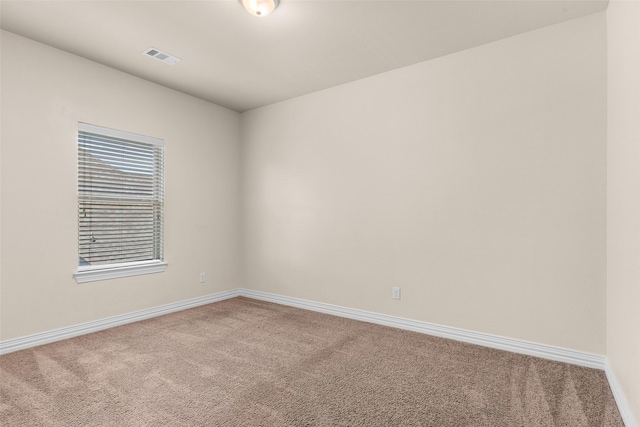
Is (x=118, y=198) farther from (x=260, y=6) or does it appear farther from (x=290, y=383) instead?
(x=290, y=383)

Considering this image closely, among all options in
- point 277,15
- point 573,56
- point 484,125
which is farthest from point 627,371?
point 277,15

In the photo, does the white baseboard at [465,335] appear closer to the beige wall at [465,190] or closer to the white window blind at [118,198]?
the beige wall at [465,190]

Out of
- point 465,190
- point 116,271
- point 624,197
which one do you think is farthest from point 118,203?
Answer: point 624,197

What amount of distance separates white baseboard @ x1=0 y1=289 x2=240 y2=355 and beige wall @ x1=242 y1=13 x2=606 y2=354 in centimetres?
107

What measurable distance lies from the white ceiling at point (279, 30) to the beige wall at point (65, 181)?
0.85ft

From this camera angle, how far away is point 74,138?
9.90 feet

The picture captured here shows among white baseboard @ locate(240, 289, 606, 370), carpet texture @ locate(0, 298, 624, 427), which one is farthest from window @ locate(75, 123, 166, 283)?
white baseboard @ locate(240, 289, 606, 370)

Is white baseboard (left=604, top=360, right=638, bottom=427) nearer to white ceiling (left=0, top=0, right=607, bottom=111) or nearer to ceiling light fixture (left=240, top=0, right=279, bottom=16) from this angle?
white ceiling (left=0, top=0, right=607, bottom=111)

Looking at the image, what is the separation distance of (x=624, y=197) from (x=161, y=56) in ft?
12.2

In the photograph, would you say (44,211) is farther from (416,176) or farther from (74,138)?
(416,176)

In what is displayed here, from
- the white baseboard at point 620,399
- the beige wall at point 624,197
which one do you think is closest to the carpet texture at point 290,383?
the white baseboard at point 620,399

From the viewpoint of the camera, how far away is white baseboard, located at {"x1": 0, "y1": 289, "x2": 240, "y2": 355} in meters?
2.67

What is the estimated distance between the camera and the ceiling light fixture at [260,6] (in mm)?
2205

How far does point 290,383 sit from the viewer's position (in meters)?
2.16
